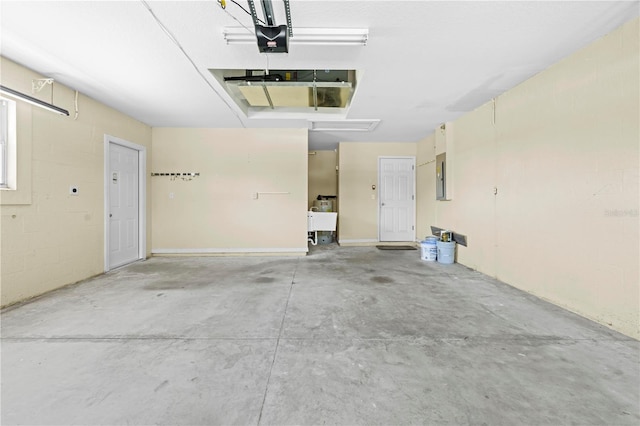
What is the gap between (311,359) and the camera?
1.74 metres

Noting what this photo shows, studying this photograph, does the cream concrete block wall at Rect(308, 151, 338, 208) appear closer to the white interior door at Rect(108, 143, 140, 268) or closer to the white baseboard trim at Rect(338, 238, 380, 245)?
the white baseboard trim at Rect(338, 238, 380, 245)

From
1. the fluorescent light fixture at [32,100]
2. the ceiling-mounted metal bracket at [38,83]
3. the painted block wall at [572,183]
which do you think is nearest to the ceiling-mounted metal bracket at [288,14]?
the painted block wall at [572,183]

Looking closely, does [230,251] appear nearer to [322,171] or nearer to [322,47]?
[322,171]

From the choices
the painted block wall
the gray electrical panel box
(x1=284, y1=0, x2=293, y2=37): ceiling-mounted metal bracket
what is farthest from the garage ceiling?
the gray electrical panel box

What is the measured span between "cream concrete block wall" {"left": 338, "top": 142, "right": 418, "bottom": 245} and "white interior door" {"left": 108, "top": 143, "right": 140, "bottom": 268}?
13.9 feet

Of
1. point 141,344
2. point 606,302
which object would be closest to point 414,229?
point 606,302

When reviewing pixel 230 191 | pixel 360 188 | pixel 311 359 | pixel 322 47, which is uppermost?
pixel 322 47

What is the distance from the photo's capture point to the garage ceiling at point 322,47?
196cm

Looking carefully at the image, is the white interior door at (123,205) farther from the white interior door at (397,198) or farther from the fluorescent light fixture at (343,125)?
the white interior door at (397,198)

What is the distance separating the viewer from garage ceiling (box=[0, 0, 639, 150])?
1.96 metres

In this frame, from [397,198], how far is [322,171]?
226 cm

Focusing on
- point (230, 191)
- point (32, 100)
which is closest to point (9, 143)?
point (32, 100)

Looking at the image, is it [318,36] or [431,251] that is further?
[431,251]

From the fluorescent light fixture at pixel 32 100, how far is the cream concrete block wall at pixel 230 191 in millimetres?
2068
